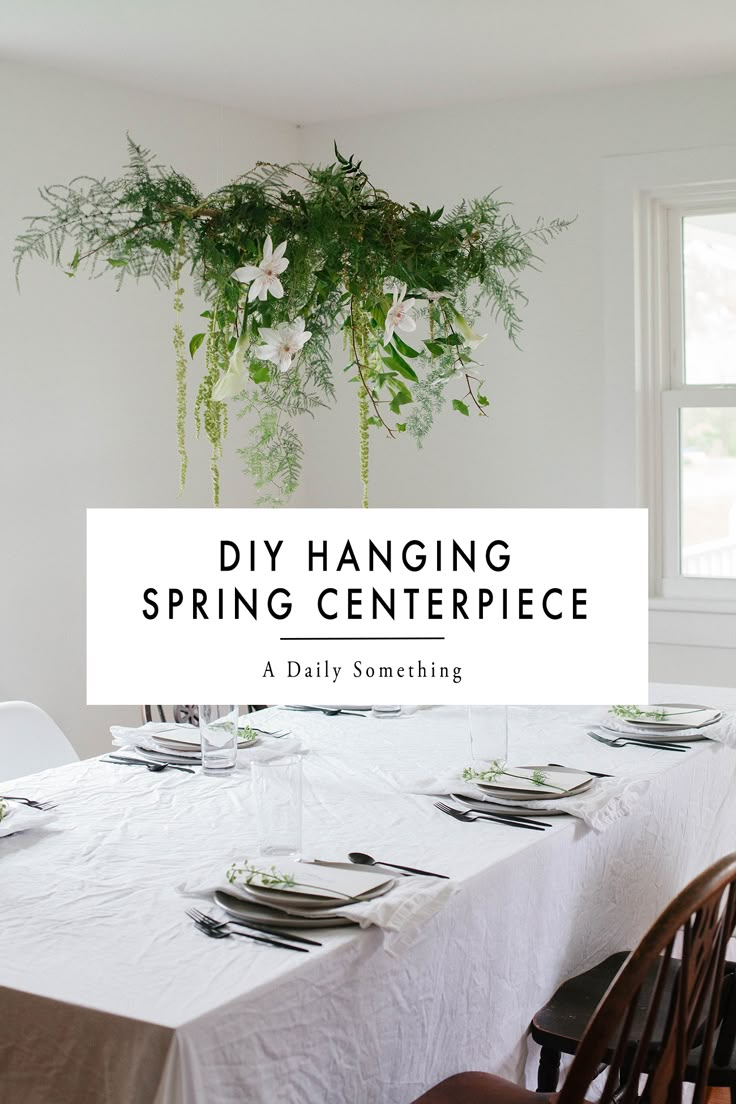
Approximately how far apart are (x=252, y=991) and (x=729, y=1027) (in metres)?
0.84

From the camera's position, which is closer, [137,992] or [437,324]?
[137,992]

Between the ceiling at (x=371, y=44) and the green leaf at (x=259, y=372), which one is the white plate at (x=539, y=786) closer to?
the green leaf at (x=259, y=372)

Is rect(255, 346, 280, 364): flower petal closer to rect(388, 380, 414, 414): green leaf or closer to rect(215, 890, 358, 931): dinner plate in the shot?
rect(388, 380, 414, 414): green leaf

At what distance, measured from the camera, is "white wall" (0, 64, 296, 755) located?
3.65 metres

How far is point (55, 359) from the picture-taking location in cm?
377

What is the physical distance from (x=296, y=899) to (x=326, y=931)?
0.06 meters

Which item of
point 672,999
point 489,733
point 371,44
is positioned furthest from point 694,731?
point 371,44

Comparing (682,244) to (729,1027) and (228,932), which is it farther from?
(228,932)

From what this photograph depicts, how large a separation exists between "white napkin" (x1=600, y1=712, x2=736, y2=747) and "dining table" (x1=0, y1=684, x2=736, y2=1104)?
0.02 metres

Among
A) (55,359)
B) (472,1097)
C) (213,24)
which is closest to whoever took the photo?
(472,1097)

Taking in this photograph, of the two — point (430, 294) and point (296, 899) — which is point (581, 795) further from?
point (430, 294)

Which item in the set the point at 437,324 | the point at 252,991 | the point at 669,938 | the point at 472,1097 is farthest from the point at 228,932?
the point at 437,324

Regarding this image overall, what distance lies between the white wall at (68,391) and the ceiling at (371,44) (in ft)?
0.41

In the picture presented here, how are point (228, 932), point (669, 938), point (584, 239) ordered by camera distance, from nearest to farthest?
point (669, 938), point (228, 932), point (584, 239)
